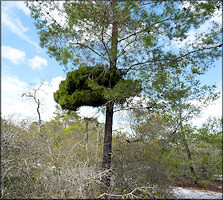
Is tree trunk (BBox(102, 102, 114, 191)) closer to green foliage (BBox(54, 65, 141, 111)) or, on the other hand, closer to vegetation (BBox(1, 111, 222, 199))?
vegetation (BBox(1, 111, 222, 199))

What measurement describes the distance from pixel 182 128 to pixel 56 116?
12.0 metres

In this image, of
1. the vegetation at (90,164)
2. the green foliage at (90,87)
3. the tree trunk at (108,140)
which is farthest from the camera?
the tree trunk at (108,140)

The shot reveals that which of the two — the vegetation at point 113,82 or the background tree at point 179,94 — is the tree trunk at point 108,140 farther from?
the background tree at point 179,94

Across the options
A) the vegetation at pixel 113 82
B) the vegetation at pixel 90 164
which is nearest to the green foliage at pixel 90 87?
the vegetation at pixel 113 82

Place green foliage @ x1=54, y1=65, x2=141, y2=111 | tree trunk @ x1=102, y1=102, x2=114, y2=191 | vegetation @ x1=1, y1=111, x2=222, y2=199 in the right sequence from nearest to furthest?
vegetation @ x1=1, y1=111, x2=222, y2=199 → green foliage @ x1=54, y1=65, x2=141, y2=111 → tree trunk @ x1=102, y1=102, x2=114, y2=191

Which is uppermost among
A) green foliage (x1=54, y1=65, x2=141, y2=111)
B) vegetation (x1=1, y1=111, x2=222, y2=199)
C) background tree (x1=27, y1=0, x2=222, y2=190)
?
background tree (x1=27, y1=0, x2=222, y2=190)

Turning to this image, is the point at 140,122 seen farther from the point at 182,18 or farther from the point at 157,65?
the point at 182,18

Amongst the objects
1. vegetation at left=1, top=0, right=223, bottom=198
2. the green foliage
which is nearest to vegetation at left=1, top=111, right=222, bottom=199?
vegetation at left=1, top=0, right=223, bottom=198

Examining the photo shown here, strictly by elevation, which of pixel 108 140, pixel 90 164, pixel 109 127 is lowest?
pixel 90 164

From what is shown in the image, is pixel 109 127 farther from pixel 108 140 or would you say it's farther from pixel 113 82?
pixel 113 82

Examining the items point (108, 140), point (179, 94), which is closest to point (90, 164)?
point (108, 140)

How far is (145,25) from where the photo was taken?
4.76m

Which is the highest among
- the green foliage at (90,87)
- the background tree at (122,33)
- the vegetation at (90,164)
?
the background tree at (122,33)

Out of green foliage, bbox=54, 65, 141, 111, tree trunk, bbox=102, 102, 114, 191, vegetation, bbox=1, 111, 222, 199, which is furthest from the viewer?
tree trunk, bbox=102, 102, 114, 191
